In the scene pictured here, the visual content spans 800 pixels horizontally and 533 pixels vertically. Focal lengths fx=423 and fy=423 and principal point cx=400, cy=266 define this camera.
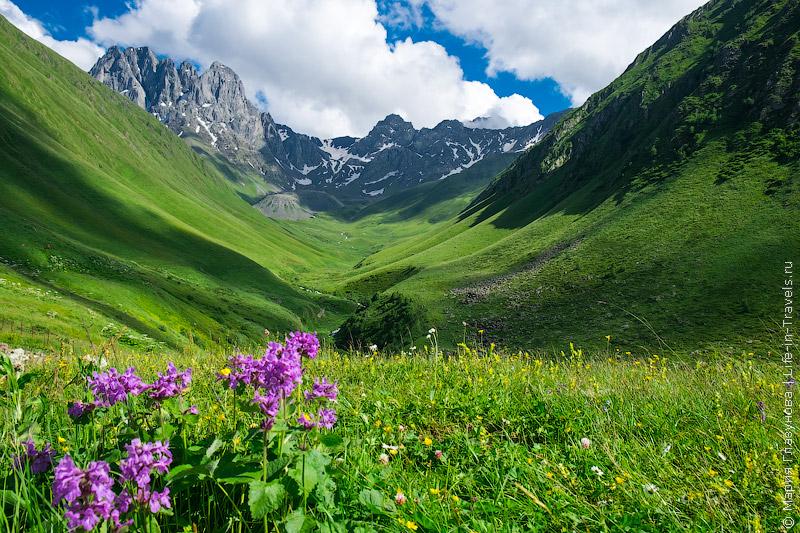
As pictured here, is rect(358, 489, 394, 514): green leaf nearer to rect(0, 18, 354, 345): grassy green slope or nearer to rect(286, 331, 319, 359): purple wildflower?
rect(286, 331, 319, 359): purple wildflower

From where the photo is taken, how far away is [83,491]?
208 cm

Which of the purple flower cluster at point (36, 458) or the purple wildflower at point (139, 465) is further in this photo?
the purple flower cluster at point (36, 458)

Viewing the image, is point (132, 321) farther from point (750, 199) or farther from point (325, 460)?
point (750, 199)

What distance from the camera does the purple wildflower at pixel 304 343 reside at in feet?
12.5

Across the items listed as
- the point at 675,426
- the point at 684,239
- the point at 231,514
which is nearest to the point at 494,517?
the point at 231,514

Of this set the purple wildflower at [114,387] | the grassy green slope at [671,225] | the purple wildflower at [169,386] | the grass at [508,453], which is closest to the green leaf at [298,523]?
the grass at [508,453]

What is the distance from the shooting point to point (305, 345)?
3.88m

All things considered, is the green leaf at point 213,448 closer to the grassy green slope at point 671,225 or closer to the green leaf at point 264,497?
the green leaf at point 264,497

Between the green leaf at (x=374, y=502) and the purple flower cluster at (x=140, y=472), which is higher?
the purple flower cluster at (x=140, y=472)

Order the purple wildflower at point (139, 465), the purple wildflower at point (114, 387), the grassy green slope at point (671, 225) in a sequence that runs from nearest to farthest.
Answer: the purple wildflower at point (139, 465) → the purple wildflower at point (114, 387) → the grassy green slope at point (671, 225)

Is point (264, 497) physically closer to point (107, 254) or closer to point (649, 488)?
point (649, 488)

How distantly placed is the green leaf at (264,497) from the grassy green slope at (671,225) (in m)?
22.3

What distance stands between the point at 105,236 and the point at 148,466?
403ft

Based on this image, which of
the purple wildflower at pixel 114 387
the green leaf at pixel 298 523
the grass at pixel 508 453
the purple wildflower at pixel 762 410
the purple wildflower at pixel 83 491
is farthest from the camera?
the purple wildflower at pixel 762 410
